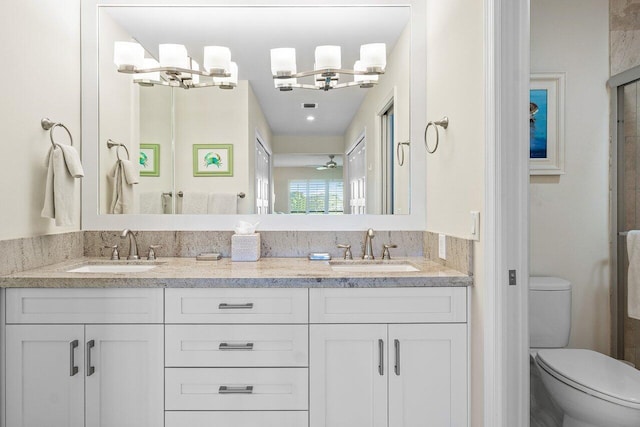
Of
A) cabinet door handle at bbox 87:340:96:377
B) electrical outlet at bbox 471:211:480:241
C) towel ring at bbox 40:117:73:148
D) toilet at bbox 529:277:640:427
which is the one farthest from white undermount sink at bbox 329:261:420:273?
towel ring at bbox 40:117:73:148

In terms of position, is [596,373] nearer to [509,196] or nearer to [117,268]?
[509,196]

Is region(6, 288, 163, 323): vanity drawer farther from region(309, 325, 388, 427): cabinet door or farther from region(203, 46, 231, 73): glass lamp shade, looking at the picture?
region(203, 46, 231, 73): glass lamp shade

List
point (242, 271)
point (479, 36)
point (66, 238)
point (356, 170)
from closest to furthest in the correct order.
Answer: point (479, 36) → point (242, 271) → point (66, 238) → point (356, 170)

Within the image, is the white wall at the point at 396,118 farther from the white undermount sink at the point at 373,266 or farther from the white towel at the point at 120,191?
the white towel at the point at 120,191

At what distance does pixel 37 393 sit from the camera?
170cm

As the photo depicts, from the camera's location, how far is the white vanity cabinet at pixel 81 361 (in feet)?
5.57

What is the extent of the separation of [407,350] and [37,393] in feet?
4.82

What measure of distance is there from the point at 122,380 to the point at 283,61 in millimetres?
1685

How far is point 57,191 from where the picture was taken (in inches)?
76.2

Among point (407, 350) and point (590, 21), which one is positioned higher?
point (590, 21)

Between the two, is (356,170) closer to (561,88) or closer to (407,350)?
(407,350)

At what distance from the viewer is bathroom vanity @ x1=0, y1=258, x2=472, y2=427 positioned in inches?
67.0

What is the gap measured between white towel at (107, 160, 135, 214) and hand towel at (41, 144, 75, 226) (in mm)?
346

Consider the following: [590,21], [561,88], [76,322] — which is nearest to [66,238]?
[76,322]
